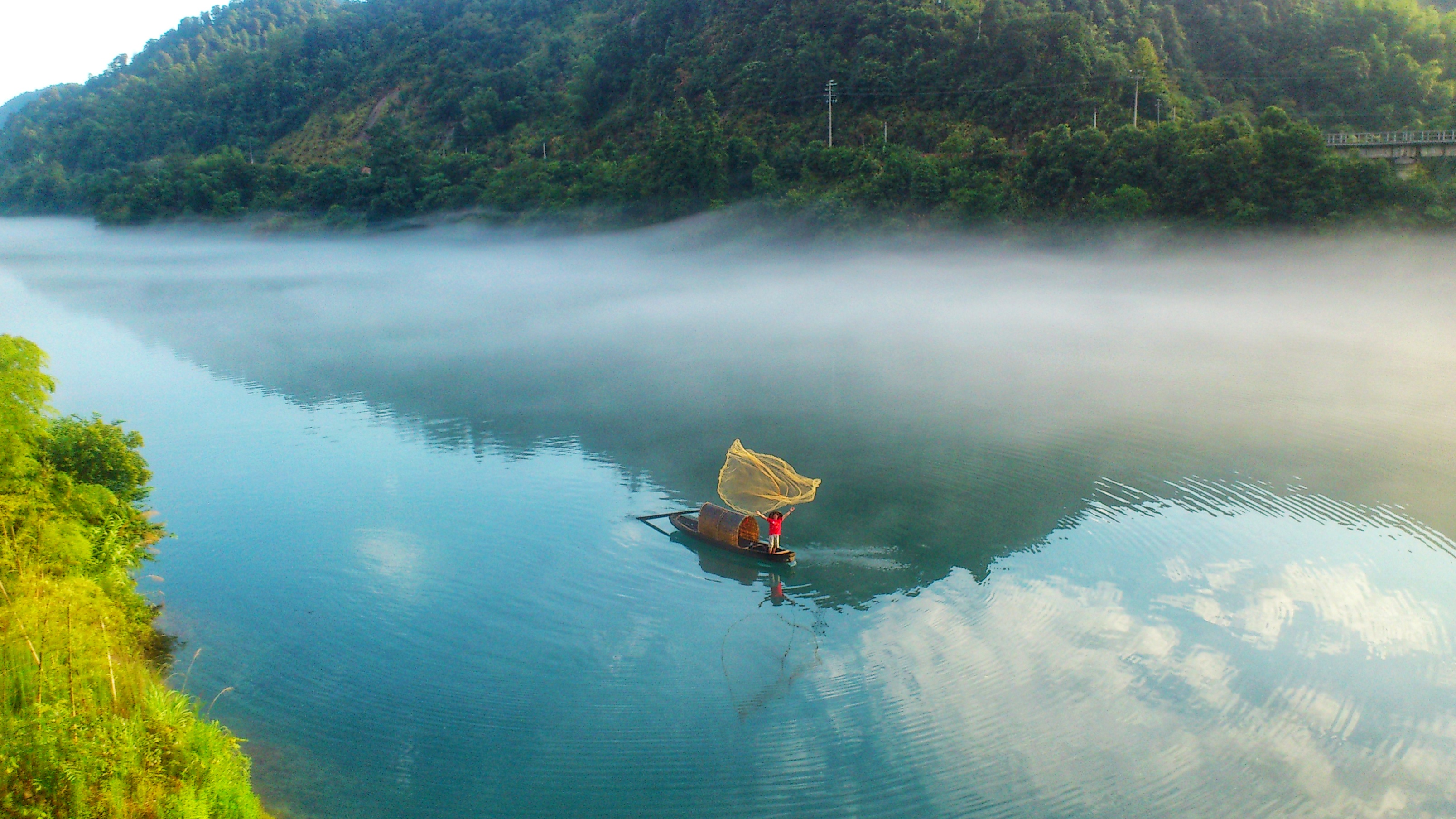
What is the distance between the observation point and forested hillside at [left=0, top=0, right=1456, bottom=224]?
1946 inches

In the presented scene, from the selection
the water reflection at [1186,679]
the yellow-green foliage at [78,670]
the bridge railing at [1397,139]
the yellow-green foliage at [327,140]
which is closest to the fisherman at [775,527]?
the water reflection at [1186,679]

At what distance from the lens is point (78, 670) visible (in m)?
11.0

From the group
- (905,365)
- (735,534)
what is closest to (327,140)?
(905,365)

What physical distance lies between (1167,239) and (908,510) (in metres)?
35.9

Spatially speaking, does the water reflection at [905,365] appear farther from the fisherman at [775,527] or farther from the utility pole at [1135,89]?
the utility pole at [1135,89]

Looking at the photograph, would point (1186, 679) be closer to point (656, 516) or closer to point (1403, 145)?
point (656, 516)

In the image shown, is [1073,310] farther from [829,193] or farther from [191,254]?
Answer: [191,254]

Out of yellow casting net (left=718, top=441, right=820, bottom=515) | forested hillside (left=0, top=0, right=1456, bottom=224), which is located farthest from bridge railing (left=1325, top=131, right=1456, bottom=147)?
yellow casting net (left=718, top=441, right=820, bottom=515)

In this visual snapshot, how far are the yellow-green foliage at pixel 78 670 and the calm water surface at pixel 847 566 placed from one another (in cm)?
145

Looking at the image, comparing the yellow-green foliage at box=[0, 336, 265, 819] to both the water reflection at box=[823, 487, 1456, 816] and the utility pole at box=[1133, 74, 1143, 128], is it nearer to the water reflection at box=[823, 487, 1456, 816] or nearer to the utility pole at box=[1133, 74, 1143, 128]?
the water reflection at box=[823, 487, 1456, 816]

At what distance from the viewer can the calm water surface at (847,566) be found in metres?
12.8

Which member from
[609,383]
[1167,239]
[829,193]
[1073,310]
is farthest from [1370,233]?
[609,383]

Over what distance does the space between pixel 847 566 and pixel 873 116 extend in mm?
48279

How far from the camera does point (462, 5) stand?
107062 mm
